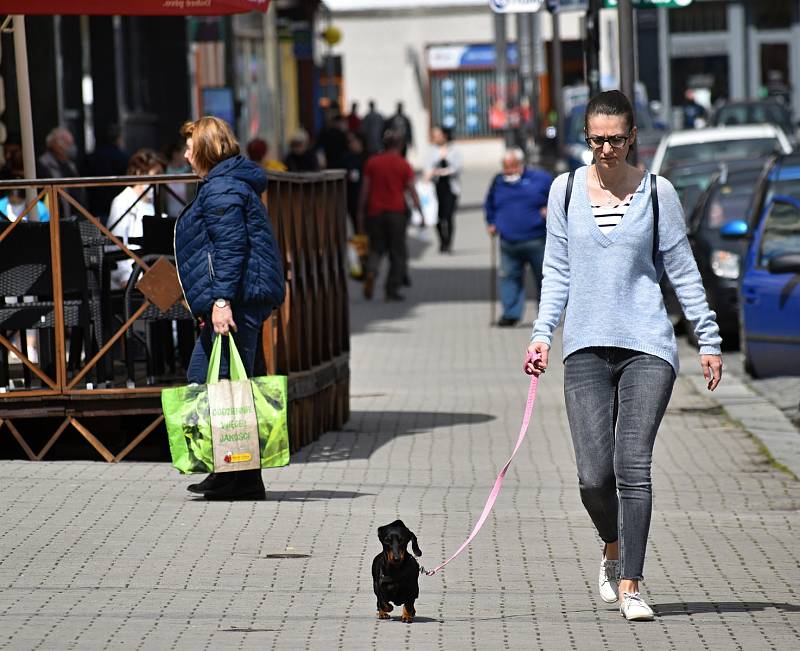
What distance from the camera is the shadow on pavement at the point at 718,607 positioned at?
262 inches

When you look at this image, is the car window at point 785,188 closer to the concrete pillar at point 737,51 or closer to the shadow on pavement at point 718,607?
the shadow on pavement at point 718,607

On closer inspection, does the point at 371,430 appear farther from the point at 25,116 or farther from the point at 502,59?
the point at 502,59

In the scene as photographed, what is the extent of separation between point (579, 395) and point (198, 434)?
101 inches

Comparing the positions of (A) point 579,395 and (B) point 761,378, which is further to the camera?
(B) point 761,378

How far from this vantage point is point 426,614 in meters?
6.58

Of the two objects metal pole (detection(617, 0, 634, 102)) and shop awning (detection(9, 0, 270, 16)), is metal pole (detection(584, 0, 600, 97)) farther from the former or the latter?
shop awning (detection(9, 0, 270, 16))

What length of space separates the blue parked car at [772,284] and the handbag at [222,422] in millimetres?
5605

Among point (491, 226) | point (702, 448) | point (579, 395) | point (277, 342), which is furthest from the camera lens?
point (491, 226)

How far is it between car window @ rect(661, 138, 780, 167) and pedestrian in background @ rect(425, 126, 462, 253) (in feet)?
14.7

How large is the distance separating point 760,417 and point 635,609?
A: 5.89m

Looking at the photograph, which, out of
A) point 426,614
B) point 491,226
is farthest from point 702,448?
point 491,226

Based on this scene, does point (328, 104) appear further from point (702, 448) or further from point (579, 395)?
point (579, 395)

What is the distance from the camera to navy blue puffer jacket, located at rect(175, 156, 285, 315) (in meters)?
8.53

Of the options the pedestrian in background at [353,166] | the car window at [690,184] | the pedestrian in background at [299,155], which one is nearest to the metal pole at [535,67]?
the pedestrian in background at [353,166]
